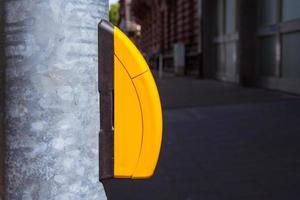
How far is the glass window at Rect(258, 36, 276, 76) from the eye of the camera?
496 inches

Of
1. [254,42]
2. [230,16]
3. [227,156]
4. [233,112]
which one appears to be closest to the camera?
[227,156]

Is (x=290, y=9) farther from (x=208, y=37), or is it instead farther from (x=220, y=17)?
(x=208, y=37)

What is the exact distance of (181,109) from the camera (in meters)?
9.41

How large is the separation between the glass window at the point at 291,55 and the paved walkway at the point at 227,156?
2.01 m

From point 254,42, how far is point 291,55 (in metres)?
2.49

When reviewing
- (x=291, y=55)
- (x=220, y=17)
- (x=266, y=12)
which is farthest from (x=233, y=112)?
(x=220, y=17)

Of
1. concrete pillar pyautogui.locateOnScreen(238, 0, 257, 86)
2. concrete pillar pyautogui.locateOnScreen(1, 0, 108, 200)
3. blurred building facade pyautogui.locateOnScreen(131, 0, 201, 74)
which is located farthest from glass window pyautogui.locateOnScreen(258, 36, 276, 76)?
concrete pillar pyautogui.locateOnScreen(1, 0, 108, 200)

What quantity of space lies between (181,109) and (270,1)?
4.97m

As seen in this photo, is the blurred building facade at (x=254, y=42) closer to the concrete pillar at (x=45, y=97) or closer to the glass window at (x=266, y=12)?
the glass window at (x=266, y=12)

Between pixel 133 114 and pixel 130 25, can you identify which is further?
pixel 130 25

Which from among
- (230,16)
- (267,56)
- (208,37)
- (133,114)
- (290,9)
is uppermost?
(230,16)

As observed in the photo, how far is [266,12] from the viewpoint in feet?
43.1

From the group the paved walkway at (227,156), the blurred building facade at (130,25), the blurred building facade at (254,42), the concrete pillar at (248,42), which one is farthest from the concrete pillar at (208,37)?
the blurred building facade at (130,25)

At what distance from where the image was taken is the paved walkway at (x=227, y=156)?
13.3 feet
